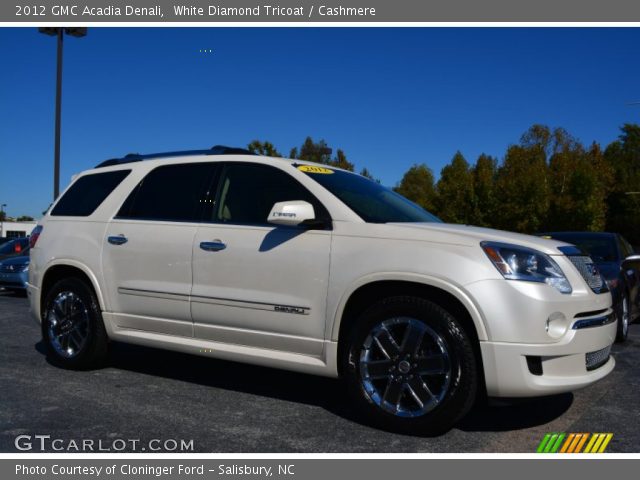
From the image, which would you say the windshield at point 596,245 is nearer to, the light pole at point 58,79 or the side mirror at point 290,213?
the side mirror at point 290,213

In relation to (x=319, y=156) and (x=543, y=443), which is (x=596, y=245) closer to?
(x=543, y=443)

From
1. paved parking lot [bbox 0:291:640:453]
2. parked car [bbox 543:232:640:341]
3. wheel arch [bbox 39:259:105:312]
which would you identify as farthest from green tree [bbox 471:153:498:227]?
wheel arch [bbox 39:259:105:312]

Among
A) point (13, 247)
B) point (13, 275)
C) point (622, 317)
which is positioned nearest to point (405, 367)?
point (622, 317)

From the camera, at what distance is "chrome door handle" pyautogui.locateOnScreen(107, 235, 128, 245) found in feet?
16.8

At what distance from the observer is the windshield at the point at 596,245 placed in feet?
26.1

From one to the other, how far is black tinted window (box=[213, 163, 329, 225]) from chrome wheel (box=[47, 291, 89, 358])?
67.4 inches

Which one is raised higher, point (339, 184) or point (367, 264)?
point (339, 184)

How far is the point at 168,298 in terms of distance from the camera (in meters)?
4.79

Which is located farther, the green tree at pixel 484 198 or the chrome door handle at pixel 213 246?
the green tree at pixel 484 198

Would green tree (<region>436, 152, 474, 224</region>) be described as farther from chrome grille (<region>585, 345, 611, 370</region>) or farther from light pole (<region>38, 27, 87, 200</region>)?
chrome grille (<region>585, 345, 611, 370</region>)

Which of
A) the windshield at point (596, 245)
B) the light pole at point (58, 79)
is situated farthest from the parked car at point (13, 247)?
the windshield at point (596, 245)

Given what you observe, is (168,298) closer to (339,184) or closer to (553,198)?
(339,184)
